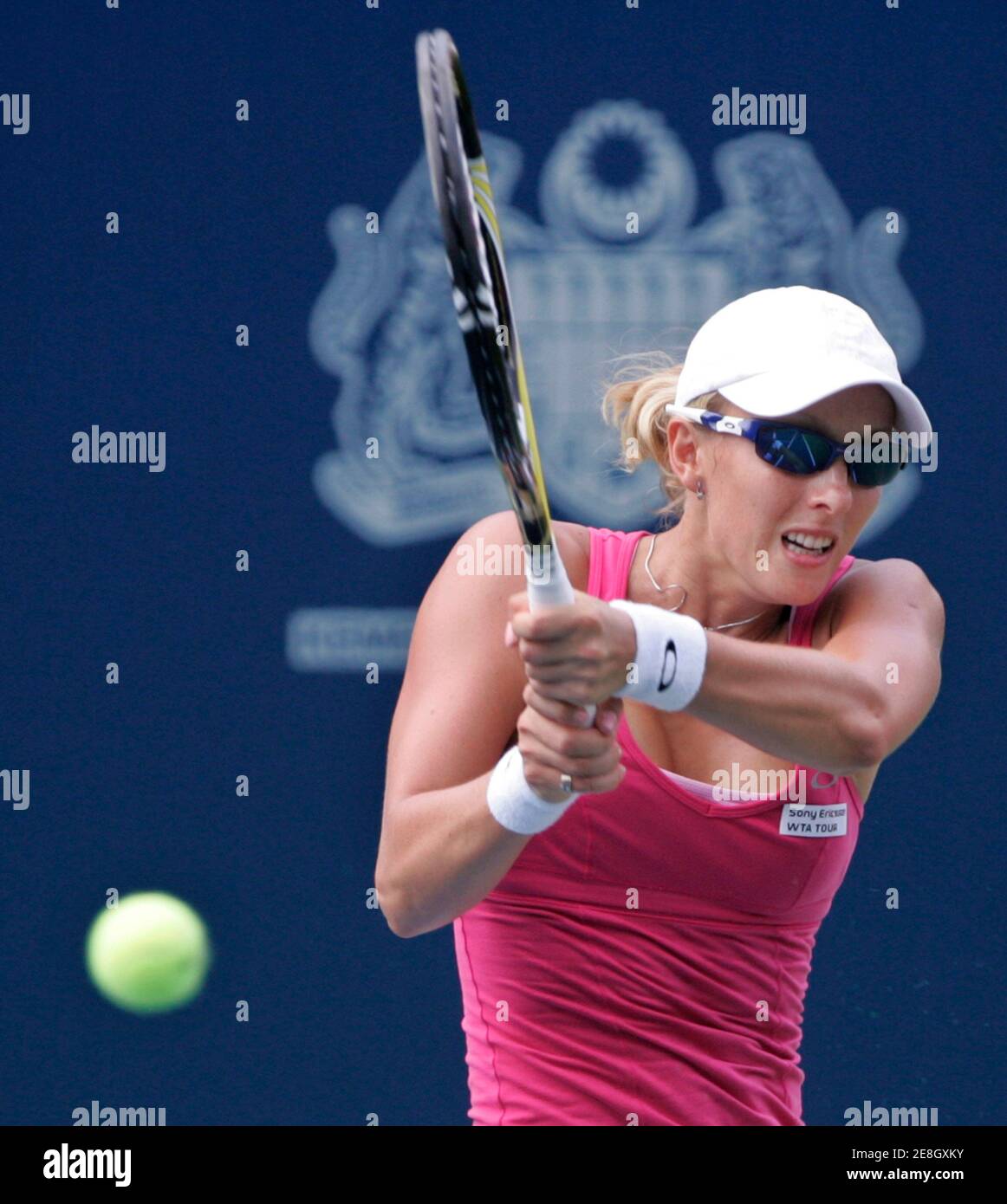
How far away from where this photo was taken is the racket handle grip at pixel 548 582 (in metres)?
1.34

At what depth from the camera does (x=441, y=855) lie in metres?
1.53

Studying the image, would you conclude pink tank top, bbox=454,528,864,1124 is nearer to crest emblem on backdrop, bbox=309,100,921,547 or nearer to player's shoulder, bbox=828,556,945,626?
player's shoulder, bbox=828,556,945,626

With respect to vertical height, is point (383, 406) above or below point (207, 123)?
below

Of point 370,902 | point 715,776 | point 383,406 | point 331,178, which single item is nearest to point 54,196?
point 331,178

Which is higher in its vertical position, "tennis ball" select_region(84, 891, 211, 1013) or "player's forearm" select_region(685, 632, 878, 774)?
"player's forearm" select_region(685, 632, 878, 774)

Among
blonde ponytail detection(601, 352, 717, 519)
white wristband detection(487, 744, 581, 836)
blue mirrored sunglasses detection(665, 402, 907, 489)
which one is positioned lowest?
white wristband detection(487, 744, 581, 836)

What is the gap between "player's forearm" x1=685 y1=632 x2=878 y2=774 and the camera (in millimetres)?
1398

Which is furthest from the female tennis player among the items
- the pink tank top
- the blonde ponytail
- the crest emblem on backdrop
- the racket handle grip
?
the crest emblem on backdrop

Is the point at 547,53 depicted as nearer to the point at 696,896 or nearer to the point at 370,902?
the point at 370,902

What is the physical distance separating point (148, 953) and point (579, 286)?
1423mm

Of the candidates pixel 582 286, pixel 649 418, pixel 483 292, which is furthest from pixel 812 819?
pixel 582 286

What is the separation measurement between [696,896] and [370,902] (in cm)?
142

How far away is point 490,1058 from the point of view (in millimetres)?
1710

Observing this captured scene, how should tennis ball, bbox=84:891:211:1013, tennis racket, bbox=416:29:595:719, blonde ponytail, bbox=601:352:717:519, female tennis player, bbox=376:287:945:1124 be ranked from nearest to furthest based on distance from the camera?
1. tennis racket, bbox=416:29:595:719
2. female tennis player, bbox=376:287:945:1124
3. blonde ponytail, bbox=601:352:717:519
4. tennis ball, bbox=84:891:211:1013
